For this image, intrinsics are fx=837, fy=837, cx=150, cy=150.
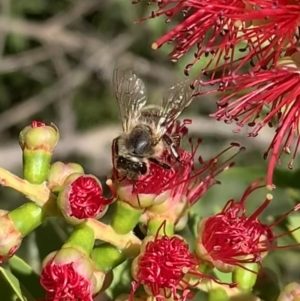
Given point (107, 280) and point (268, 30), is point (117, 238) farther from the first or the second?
point (268, 30)

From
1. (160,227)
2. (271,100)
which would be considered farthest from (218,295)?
(271,100)

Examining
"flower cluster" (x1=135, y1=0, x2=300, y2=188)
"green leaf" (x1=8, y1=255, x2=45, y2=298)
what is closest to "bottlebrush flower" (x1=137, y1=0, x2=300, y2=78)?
"flower cluster" (x1=135, y1=0, x2=300, y2=188)

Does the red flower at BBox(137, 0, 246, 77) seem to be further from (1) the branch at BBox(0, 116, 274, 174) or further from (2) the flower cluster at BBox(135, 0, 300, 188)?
(1) the branch at BBox(0, 116, 274, 174)

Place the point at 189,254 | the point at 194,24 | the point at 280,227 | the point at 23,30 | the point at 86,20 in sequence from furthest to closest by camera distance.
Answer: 1. the point at 86,20
2. the point at 23,30
3. the point at 280,227
4. the point at 194,24
5. the point at 189,254

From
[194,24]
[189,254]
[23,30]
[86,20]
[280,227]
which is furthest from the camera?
[86,20]

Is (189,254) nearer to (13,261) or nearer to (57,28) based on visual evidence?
(13,261)

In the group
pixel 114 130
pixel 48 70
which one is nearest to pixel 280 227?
pixel 114 130

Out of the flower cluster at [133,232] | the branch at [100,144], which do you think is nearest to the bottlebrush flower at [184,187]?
the flower cluster at [133,232]
